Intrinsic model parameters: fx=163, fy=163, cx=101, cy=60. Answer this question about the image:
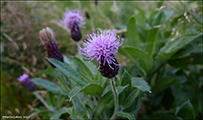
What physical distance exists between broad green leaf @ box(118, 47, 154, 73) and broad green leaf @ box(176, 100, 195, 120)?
42 cm

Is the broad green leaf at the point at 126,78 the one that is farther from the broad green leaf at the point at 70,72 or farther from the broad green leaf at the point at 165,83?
the broad green leaf at the point at 165,83

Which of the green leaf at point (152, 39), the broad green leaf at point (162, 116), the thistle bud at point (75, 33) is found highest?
the thistle bud at point (75, 33)

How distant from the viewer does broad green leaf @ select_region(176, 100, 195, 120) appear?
54.7 inches

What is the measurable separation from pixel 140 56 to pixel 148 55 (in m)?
0.07

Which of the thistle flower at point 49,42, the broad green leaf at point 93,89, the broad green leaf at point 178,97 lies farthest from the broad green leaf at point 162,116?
the thistle flower at point 49,42

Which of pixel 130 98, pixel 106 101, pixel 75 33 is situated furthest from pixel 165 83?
pixel 75 33

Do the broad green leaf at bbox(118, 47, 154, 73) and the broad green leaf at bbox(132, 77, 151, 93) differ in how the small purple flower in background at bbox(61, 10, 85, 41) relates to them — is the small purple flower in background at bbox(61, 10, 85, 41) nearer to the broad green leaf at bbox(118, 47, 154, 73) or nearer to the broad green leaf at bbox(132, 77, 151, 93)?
the broad green leaf at bbox(118, 47, 154, 73)

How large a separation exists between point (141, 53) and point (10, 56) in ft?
6.93

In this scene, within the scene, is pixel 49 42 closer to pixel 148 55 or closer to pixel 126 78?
pixel 126 78

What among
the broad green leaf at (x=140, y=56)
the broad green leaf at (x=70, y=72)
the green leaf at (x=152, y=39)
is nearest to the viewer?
the broad green leaf at (x=70, y=72)

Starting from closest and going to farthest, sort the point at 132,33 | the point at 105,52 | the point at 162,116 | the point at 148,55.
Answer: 1. the point at 105,52
2. the point at 148,55
3. the point at 162,116
4. the point at 132,33

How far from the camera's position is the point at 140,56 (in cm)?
139

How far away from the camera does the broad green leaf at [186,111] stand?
4.56 feet

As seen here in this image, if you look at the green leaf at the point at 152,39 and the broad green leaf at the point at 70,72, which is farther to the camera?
the green leaf at the point at 152,39
